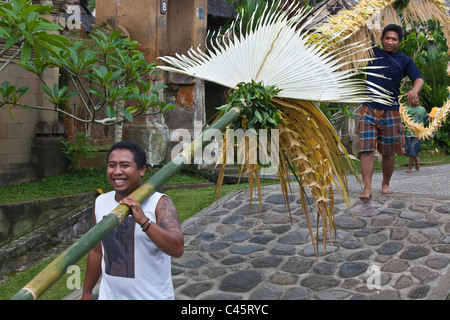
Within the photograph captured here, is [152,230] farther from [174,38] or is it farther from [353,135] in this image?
[353,135]

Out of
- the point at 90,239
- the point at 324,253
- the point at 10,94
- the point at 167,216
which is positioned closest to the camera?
the point at 90,239

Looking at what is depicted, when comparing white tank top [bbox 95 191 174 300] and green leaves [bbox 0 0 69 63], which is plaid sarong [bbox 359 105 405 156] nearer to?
green leaves [bbox 0 0 69 63]

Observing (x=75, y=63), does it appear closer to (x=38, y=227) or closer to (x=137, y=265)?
(x=38, y=227)

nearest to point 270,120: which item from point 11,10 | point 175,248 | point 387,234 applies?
point 175,248

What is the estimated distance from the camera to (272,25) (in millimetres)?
3098

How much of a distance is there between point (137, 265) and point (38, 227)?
452cm

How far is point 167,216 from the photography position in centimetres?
265

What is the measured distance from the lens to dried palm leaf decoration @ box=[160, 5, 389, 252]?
9.37 ft

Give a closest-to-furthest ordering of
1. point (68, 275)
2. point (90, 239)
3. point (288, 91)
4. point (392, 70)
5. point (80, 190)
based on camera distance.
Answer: point (90, 239), point (288, 91), point (68, 275), point (392, 70), point (80, 190)

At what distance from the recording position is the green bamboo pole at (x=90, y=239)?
6.59ft

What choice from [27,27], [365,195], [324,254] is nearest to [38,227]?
[27,27]

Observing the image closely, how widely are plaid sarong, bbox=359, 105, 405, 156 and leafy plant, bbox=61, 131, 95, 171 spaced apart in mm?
4206

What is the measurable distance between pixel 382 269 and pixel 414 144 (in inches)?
206

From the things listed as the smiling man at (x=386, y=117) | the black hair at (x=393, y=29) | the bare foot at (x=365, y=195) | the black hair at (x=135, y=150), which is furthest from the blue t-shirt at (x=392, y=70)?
the black hair at (x=135, y=150)
